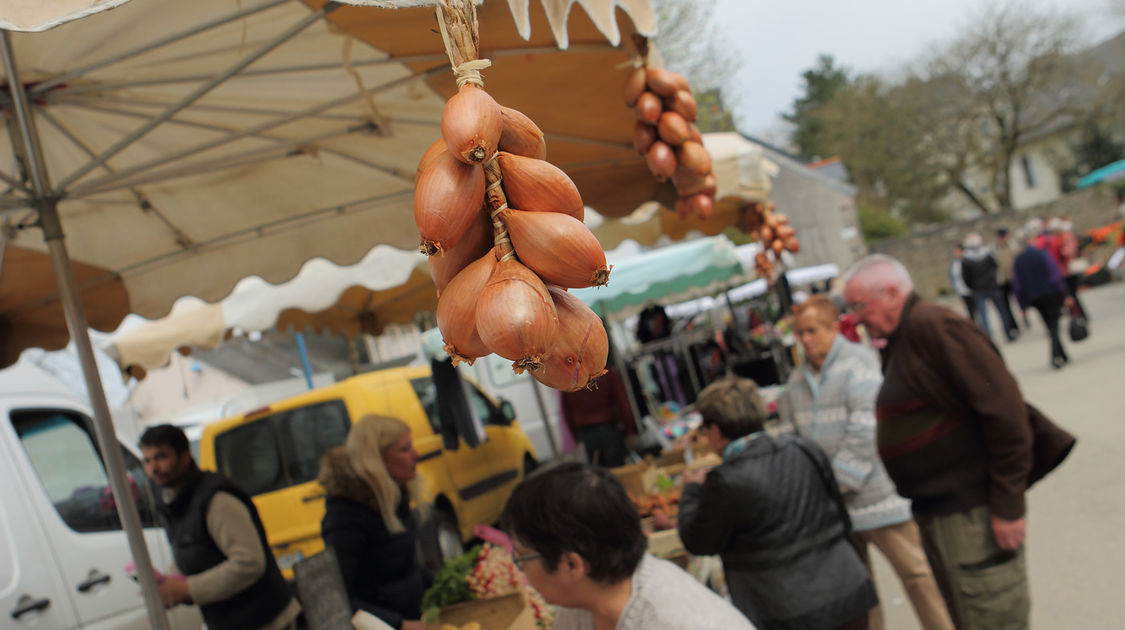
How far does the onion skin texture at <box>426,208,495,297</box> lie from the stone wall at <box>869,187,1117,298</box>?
30.7 m

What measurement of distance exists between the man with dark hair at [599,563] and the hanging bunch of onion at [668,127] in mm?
1066

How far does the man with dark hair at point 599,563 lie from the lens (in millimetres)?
1942

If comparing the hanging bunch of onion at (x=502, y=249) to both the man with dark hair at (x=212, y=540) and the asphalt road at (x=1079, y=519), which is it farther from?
the asphalt road at (x=1079, y=519)

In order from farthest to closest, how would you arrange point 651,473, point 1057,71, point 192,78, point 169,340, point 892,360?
point 1057,71 → point 169,340 → point 651,473 → point 892,360 → point 192,78

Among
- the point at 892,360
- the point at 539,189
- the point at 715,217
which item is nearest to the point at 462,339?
the point at 539,189

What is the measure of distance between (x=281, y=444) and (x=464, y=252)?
6.18m

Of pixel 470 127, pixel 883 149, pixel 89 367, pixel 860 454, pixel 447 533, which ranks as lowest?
pixel 447 533

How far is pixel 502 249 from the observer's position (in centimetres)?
84

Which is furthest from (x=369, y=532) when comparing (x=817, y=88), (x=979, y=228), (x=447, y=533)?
(x=817, y=88)

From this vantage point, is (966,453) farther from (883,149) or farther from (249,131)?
(883,149)

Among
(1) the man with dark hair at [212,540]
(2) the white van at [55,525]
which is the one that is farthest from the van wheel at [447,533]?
(1) the man with dark hair at [212,540]

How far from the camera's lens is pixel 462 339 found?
844 millimetres

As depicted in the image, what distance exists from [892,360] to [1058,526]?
9.82 ft

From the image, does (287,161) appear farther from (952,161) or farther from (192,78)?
(952,161)
